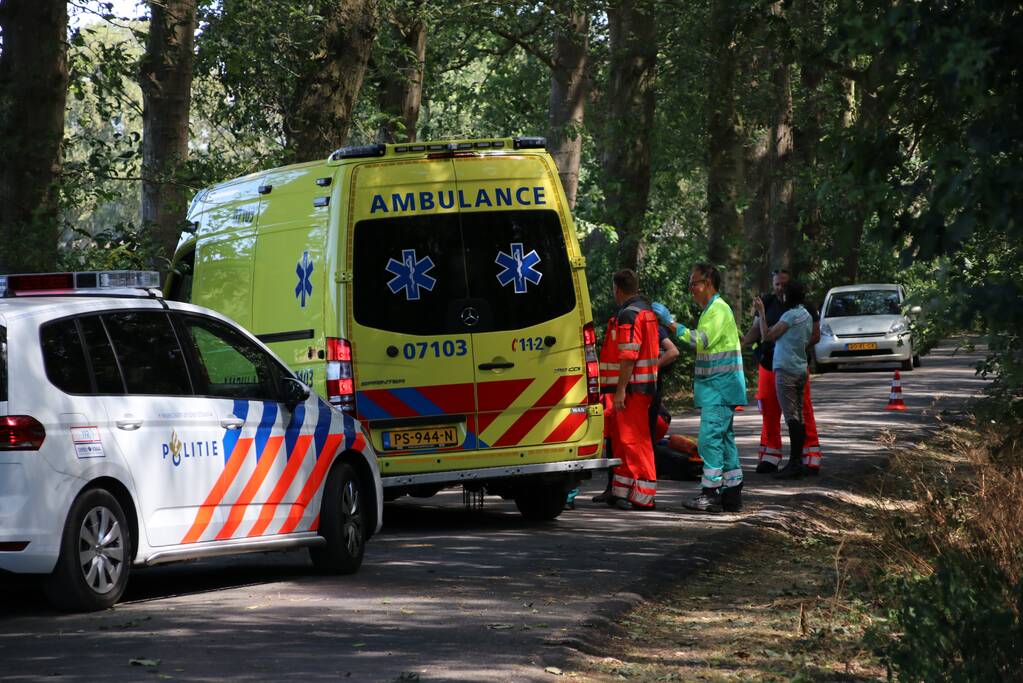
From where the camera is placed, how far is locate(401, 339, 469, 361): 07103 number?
11.5 metres

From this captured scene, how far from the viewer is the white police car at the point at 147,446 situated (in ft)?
26.1

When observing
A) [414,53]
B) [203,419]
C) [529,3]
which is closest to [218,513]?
[203,419]

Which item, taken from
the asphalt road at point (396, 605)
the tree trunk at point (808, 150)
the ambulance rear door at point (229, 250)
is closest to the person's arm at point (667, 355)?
the asphalt road at point (396, 605)

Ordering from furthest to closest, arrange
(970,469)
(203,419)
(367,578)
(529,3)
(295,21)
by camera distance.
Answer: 1. (529,3)
2. (295,21)
3. (970,469)
4. (367,578)
5. (203,419)

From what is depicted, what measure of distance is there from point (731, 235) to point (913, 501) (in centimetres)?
1684

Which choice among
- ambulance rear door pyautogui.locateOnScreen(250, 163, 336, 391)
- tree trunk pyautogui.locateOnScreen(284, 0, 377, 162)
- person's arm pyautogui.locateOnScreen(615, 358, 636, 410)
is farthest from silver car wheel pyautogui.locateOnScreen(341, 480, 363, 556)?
tree trunk pyautogui.locateOnScreen(284, 0, 377, 162)

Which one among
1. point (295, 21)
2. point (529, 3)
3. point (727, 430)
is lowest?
point (727, 430)

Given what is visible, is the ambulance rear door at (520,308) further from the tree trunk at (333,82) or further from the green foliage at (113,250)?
the tree trunk at (333,82)

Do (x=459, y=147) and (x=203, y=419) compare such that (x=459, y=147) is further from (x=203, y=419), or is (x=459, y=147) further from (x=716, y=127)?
(x=716, y=127)

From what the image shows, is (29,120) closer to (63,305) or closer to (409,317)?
(409,317)

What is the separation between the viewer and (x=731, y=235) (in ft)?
97.7

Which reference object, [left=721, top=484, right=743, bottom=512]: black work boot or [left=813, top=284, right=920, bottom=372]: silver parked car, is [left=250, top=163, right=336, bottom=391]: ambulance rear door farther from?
[left=813, top=284, right=920, bottom=372]: silver parked car

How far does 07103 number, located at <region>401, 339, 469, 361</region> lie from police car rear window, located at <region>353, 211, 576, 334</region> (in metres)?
0.08

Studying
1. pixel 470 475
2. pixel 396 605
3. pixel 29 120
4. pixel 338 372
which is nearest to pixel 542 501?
pixel 470 475
